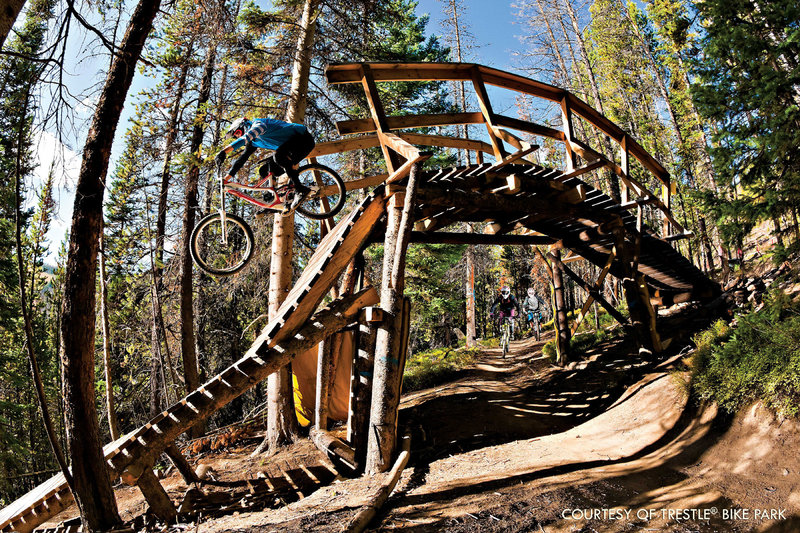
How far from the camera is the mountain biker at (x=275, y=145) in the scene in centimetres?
601

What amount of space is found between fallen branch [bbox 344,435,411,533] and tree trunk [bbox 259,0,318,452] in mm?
3194

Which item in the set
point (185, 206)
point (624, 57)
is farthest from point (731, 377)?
point (624, 57)

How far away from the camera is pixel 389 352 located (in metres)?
5.76

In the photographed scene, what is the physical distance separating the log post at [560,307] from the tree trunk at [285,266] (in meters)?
6.82

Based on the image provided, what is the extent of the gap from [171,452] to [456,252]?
14.2 m

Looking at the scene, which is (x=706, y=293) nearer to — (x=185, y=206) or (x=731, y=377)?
(x=731, y=377)

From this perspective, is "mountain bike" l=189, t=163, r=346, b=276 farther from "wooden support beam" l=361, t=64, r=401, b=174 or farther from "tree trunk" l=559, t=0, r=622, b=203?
"tree trunk" l=559, t=0, r=622, b=203

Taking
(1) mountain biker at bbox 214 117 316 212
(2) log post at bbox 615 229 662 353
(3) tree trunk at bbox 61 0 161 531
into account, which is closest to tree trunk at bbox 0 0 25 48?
(3) tree trunk at bbox 61 0 161 531

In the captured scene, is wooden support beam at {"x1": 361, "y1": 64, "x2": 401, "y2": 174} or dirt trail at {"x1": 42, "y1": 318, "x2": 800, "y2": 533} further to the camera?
wooden support beam at {"x1": 361, "y1": 64, "x2": 401, "y2": 174}

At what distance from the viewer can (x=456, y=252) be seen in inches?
733

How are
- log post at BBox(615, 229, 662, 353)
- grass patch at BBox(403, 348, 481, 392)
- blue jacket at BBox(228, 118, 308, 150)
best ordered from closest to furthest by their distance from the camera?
1. blue jacket at BBox(228, 118, 308, 150)
2. log post at BBox(615, 229, 662, 353)
3. grass patch at BBox(403, 348, 481, 392)

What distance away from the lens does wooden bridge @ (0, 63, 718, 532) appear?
202 inches

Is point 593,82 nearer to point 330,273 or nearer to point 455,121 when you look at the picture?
point 455,121

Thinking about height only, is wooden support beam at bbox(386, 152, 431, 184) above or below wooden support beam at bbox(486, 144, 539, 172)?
above
